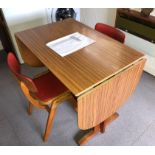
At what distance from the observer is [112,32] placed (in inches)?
61.3

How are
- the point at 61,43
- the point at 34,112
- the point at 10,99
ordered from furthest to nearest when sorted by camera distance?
the point at 10,99 < the point at 34,112 < the point at 61,43

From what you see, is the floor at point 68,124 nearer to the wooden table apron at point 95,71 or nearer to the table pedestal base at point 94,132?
the table pedestal base at point 94,132

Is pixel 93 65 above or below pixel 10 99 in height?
above

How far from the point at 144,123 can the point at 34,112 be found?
1.19 meters

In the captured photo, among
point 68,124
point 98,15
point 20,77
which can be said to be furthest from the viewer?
point 98,15

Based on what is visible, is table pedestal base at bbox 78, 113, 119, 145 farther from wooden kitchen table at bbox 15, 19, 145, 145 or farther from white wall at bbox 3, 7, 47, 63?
white wall at bbox 3, 7, 47, 63

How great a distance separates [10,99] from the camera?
6.19ft

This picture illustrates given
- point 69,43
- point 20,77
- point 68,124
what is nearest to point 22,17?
point 69,43

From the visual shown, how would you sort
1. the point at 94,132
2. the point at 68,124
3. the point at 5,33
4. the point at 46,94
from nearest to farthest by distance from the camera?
the point at 46,94 → the point at 94,132 → the point at 68,124 → the point at 5,33

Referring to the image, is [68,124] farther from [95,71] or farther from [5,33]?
[5,33]

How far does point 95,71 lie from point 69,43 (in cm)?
43

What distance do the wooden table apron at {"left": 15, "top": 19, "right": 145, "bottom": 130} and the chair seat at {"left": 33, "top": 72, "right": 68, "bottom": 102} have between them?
29 cm
